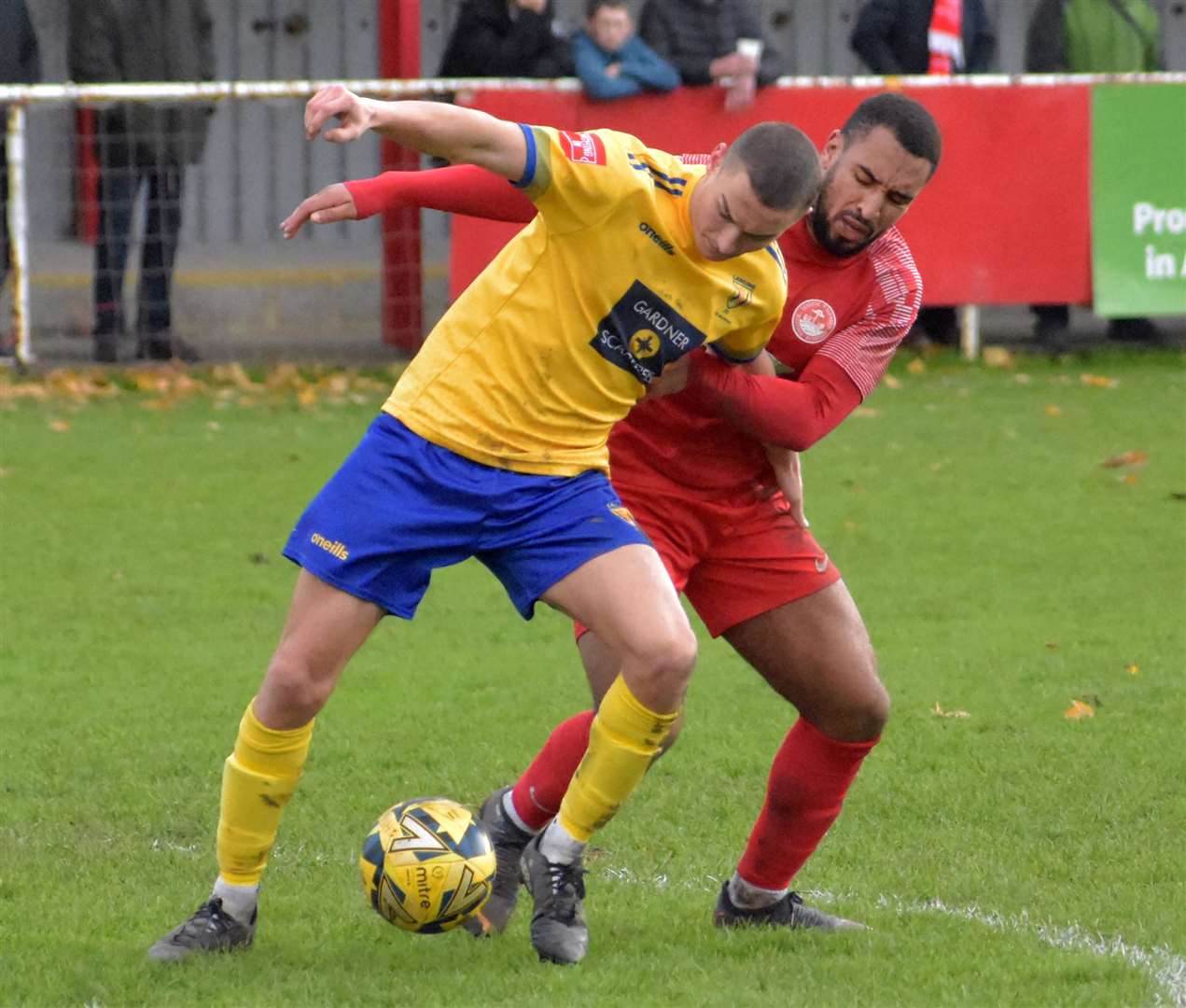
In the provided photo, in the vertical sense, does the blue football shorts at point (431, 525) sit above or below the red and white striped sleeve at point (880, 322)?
below

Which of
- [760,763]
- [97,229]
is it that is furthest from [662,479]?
[97,229]

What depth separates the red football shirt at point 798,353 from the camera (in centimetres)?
496

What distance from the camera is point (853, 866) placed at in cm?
540

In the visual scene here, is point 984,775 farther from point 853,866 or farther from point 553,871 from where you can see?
point 553,871

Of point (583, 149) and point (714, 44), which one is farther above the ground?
point (714, 44)

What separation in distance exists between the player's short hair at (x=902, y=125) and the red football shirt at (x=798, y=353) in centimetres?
29

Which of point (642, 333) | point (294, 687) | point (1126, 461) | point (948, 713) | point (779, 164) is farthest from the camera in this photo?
point (1126, 461)

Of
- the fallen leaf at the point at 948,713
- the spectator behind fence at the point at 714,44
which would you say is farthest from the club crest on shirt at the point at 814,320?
the spectator behind fence at the point at 714,44

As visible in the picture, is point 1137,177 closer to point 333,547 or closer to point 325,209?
point 325,209

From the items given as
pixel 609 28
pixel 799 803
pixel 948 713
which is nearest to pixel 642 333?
pixel 799 803

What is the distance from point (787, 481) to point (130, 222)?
29.7 feet

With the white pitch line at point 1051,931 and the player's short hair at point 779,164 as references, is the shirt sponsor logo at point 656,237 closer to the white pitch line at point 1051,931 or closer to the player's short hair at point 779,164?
the player's short hair at point 779,164

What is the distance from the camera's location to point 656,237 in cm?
445

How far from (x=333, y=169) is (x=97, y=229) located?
684cm
